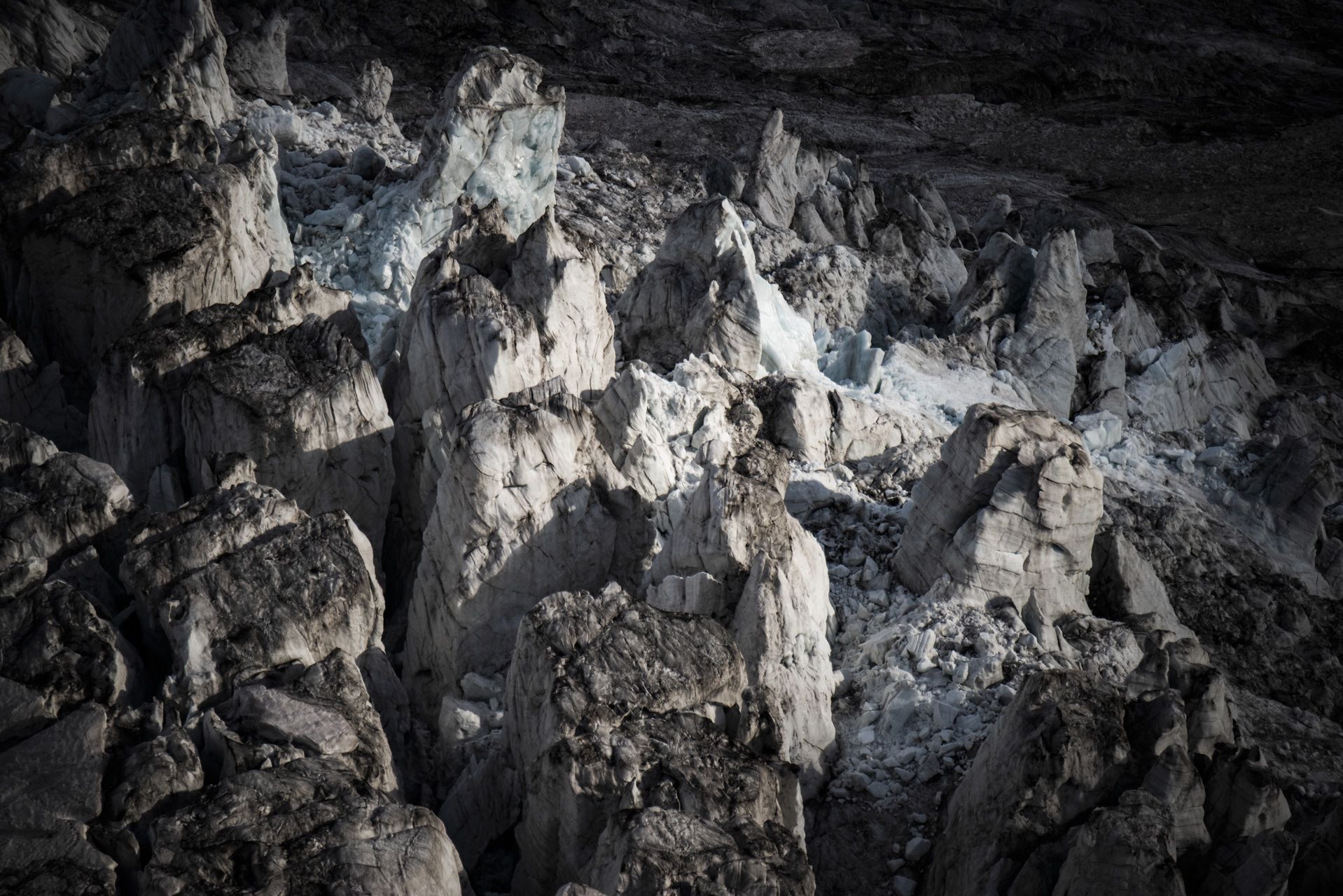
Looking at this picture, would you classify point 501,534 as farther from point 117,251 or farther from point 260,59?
point 260,59

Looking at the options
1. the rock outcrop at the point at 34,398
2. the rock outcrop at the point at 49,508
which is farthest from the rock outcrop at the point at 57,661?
the rock outcrop at the point at 34,398

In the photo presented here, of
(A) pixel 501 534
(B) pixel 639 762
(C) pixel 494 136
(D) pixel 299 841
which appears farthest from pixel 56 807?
(C) pixel 494 136

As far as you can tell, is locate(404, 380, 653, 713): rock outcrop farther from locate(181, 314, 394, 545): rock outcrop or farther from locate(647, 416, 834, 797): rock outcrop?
locate(181, 314, 394, 545): rock outcrop

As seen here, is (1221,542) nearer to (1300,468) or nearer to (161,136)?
(1300,468)

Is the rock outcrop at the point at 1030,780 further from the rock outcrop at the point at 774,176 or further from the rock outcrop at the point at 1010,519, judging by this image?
the rock outcrop at the point at 774,176

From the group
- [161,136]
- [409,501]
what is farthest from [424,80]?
[409,501]

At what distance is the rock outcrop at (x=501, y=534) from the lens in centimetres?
1016

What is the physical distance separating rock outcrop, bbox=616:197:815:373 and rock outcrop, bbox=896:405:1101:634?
502cm

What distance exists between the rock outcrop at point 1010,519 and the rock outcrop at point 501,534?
12.7ft

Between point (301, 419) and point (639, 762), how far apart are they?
605 centimetres

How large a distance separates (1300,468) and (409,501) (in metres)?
16.2

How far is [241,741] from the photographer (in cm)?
729

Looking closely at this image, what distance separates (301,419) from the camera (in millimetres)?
11172

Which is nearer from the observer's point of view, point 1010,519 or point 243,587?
point 243,587
